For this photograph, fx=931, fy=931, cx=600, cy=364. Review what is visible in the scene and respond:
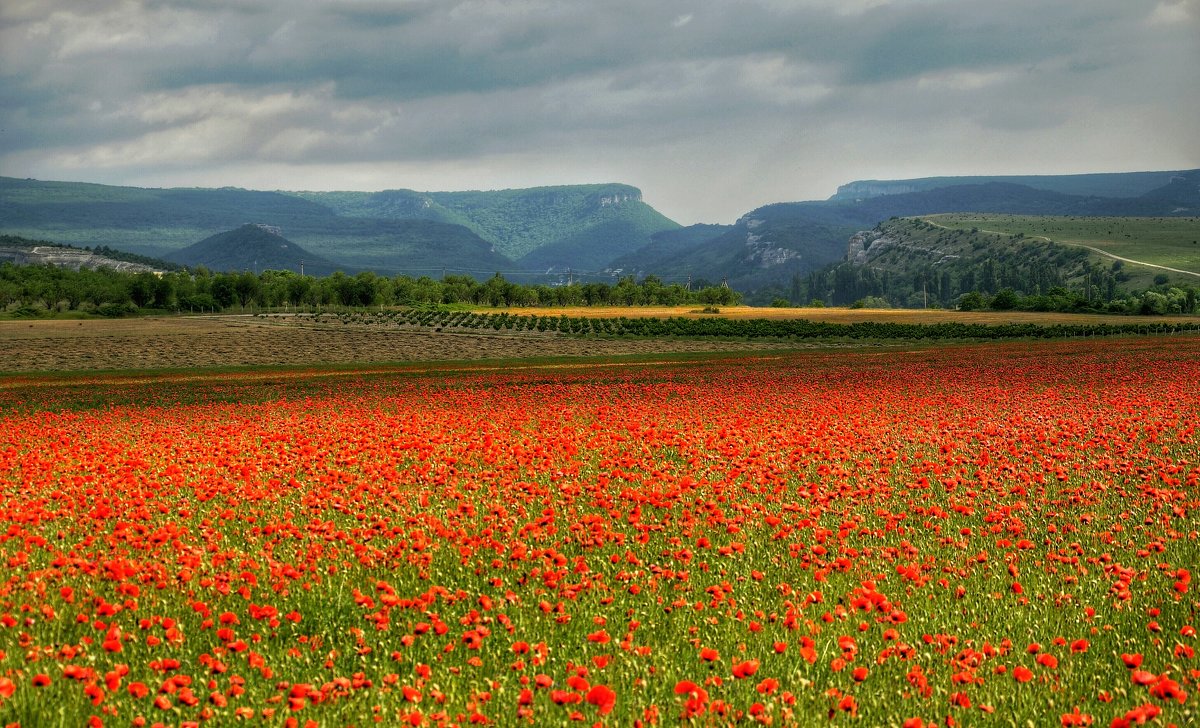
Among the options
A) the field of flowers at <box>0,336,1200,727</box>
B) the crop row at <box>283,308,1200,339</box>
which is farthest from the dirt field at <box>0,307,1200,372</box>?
the field of flowers at <box>0,336,1200,727</box>

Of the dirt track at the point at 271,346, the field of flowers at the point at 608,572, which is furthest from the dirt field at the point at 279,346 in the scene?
the field of flowers at the point at 608,572

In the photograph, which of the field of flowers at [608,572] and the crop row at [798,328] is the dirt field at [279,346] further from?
the field of flowers at [608,572]

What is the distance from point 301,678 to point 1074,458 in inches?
556

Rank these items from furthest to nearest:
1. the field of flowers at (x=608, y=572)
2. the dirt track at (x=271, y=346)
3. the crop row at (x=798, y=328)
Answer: the crop row at (x=798, y=328) → the dirt track at (x=271, y=346) → the field of flowers at (x=608, y=572)

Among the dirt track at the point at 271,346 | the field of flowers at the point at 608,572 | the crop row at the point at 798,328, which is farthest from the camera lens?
the crop row at the point at 798,328

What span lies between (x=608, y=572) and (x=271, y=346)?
7543 centimetres

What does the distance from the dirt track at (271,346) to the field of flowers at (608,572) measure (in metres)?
46.4

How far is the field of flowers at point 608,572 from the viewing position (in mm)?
7191

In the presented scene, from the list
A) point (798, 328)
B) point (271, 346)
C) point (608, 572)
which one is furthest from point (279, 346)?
point (608, 572)

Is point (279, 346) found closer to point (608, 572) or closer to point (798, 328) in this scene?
point (798, 328)

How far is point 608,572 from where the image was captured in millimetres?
10477

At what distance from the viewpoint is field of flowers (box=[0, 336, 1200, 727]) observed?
7191 millimetres

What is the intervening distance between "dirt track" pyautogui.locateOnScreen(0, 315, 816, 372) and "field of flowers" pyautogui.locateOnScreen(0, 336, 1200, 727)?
46432mm

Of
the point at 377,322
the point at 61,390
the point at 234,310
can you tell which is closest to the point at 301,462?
the point at 61,390
